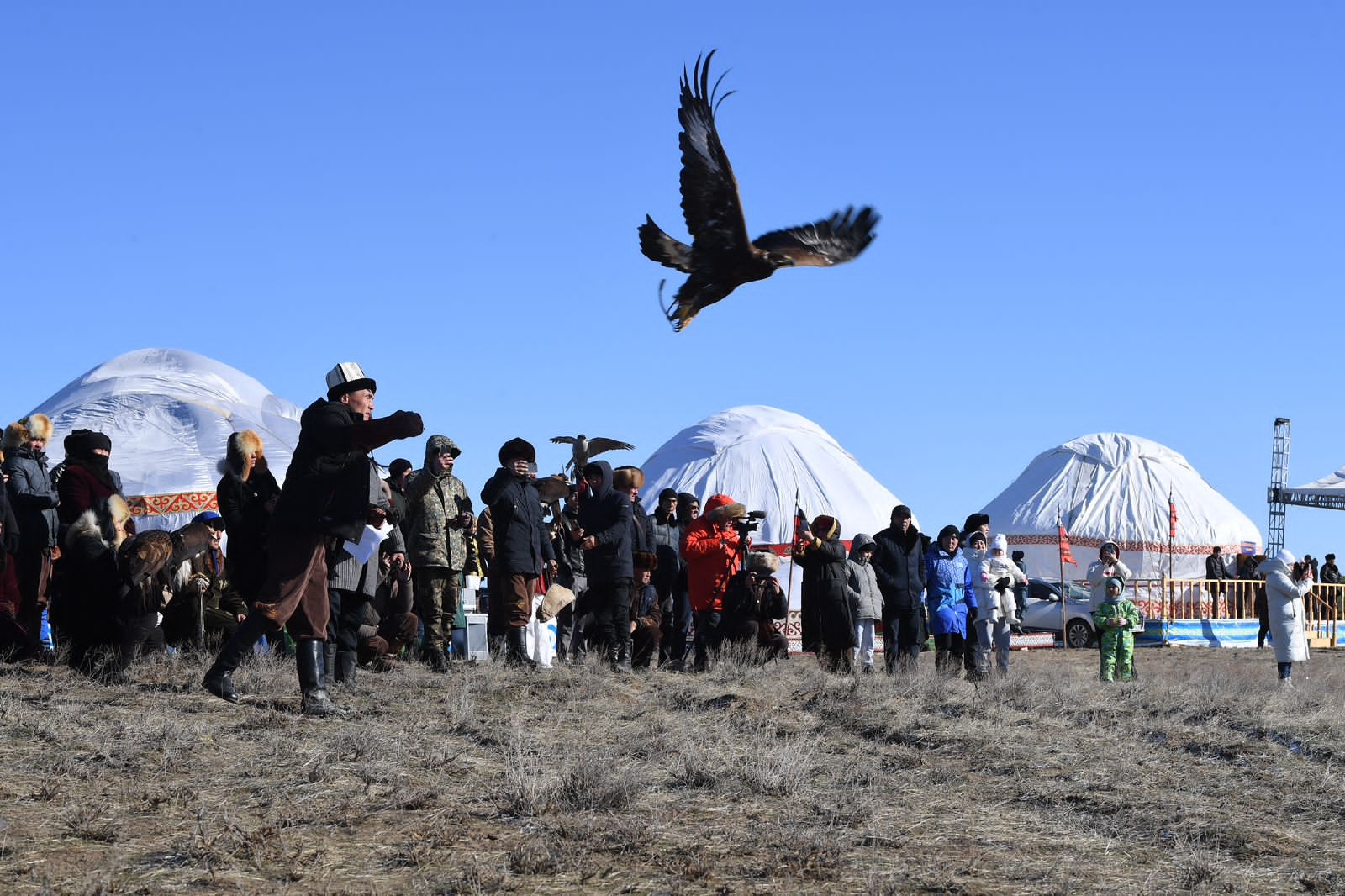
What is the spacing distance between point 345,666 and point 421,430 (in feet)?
8.08

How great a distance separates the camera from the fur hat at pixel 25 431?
9484 mm

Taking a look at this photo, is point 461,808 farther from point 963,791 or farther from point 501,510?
point 501,510

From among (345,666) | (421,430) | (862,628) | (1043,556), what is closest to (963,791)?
(421,430)

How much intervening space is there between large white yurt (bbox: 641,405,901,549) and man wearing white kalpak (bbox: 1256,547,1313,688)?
57.8ft

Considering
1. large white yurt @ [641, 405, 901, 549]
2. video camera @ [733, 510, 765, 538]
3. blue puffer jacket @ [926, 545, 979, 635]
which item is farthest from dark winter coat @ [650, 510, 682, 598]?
large white yurt @ [641, 405, 901, 549]

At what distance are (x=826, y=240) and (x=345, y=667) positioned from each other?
3.67 m

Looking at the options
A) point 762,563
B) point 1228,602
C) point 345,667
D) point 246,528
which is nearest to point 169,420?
point 762,563

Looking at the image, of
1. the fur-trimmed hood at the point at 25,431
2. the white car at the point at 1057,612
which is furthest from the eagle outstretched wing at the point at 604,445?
the white car at the point at 1057,612

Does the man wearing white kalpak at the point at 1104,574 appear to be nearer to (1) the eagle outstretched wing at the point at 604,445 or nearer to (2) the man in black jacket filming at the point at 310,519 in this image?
(1) the eagle outstretched wing at the point at 604,445

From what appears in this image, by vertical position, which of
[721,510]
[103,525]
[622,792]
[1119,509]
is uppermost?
[1119,509]

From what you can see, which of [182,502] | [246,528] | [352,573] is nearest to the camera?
[246,528]

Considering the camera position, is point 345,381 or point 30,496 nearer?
point 345,381

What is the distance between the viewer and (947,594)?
39.9 ft

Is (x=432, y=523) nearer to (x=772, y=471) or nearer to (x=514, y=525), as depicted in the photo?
(x=514, y=525)
